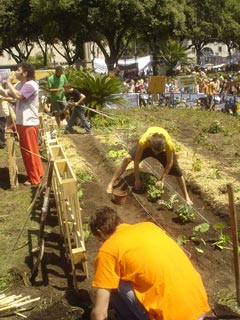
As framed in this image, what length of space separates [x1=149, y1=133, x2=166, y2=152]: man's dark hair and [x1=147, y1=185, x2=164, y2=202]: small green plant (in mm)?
955

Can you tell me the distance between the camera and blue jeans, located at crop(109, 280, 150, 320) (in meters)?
3.34

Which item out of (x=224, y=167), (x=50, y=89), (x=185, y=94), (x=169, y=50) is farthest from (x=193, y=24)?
(x=224, y=167)

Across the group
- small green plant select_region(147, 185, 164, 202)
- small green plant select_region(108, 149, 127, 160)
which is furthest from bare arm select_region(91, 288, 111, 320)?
small green plant select_region(108, 149, 127, 160)

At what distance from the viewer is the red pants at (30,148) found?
712 cm

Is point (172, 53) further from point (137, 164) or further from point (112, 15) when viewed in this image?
point (137, 164)

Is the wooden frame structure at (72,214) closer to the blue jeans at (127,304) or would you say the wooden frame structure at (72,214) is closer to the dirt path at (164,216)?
the dirt path at (164,216)

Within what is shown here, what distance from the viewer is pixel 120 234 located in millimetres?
3162

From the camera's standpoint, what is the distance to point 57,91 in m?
11.9

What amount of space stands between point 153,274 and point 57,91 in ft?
30.6

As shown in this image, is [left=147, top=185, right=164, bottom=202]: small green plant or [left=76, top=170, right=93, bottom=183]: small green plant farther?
[left=76, top=170, right=93, bottom=183]: small green plant

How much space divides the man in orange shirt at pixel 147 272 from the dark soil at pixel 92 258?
1005 millimetres

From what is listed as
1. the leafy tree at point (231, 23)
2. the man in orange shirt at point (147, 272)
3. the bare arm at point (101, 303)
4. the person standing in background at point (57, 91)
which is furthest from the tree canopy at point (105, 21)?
the bare arm at point (101, 303)

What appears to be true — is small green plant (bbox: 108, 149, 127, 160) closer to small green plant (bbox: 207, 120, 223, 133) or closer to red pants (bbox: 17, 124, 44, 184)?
red pants (bbox: 17, 124, 44, 184)

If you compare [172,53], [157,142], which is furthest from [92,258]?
[172,53]
